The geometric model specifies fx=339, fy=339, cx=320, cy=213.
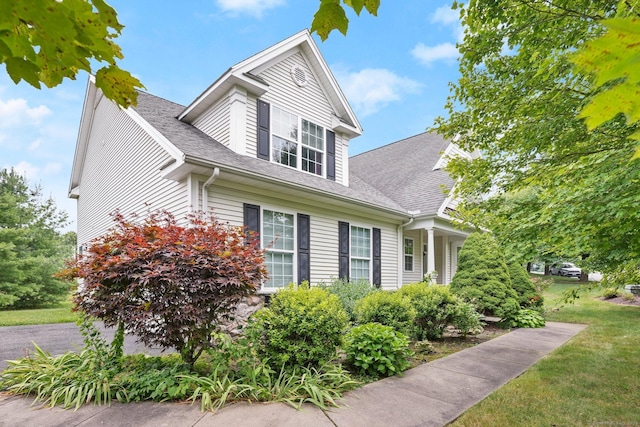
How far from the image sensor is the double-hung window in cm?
1260

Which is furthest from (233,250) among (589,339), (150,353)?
(589,339)

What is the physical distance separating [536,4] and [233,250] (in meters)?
4.40

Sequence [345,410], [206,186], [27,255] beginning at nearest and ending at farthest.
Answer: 1. [345,410]
2. [206,186]
3. [27,255]

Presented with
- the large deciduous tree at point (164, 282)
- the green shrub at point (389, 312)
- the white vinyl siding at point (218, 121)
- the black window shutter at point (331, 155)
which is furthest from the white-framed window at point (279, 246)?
the large deciduous tree at point (164, 282)

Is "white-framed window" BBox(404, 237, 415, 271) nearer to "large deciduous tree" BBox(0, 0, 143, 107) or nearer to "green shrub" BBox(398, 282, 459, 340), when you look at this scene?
"green shrub" BBox(398, 282, 459, 340)

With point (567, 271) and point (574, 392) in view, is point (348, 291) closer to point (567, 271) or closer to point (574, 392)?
point (574, 392)

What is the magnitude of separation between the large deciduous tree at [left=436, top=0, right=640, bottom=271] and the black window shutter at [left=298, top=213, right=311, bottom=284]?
4112mm

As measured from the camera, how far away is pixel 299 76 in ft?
31.9

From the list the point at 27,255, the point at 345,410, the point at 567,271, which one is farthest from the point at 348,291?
the point at 567,271

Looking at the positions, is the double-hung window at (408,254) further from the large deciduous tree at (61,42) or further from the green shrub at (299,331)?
the large deciduous tree at (61,42)

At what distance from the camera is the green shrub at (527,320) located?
8.55 m

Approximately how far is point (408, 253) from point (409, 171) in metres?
3.60

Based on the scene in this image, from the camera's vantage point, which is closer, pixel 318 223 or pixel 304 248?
pixel 304 248

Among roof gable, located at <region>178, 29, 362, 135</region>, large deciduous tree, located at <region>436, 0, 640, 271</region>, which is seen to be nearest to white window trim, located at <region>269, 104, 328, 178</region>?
roof gable, located at <region>178, 29, 362, 135</region>
